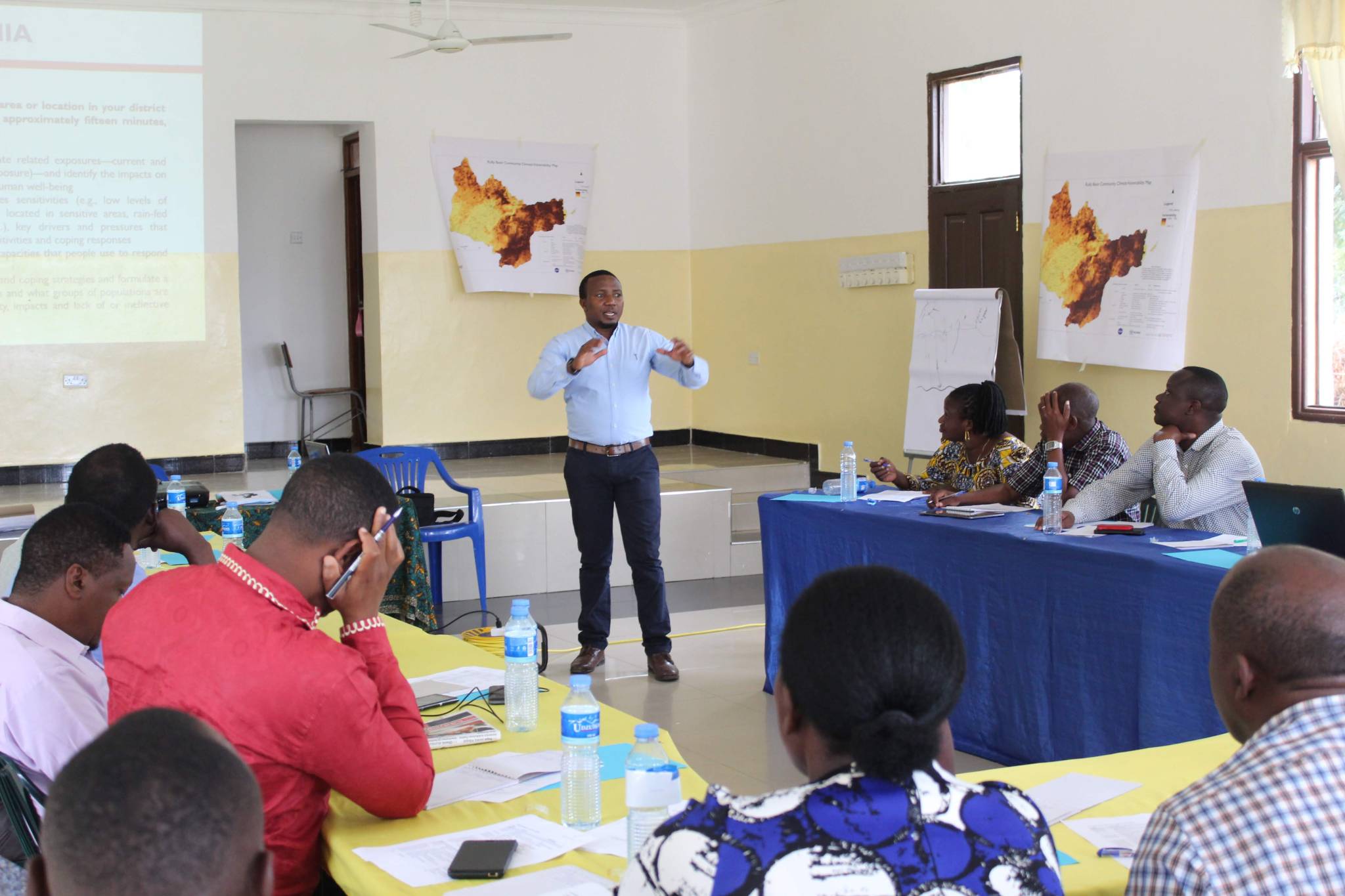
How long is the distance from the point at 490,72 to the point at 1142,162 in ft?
16.3

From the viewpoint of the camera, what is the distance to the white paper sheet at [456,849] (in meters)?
1.97

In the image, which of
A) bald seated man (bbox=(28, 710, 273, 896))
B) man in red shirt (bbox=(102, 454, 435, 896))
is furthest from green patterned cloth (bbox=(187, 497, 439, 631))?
bald seated man (bbox=(28, 710, 273, 896))

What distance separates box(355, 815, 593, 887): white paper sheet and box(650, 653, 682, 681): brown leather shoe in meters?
3.34

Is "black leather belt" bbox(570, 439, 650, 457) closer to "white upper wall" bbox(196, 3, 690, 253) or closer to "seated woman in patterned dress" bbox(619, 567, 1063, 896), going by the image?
"seated woman in patterned dress" bbox(619, 567, 1063, 896)

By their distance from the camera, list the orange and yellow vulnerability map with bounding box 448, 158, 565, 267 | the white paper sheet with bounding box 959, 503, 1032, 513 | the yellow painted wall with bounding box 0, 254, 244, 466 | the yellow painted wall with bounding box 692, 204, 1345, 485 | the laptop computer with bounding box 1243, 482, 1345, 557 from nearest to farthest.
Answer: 1. the laptop computer with bounding box 1243, 482, 1345, 557
2. the white paper sheet with bounding box 959, 503, 1032, 513
3. the yellow painted wall with bounding box 692, 204, 1345, 485
4. the yellow painted wall with bounding box 0, 254, 244, 466
5. the orange and yellow vulnerability map with bounding box 448, 158, 565, 267

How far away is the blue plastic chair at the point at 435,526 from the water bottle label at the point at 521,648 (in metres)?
3.56

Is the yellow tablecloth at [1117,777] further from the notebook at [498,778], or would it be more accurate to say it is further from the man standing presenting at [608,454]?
the man standing presenting at [608,454]

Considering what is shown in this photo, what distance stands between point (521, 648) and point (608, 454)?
2.82m

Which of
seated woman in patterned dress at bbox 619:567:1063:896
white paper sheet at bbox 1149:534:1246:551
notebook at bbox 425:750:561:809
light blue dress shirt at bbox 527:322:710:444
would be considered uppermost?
light blue dress shirt at bbox 527:322:710:444

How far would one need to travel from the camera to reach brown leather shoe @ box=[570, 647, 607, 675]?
18.3ft

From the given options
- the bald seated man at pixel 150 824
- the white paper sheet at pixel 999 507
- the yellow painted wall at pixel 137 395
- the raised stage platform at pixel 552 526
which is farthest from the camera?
the yellow painted wall at pixel 137 395

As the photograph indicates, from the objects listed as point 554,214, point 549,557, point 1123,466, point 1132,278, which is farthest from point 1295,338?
point 554,214

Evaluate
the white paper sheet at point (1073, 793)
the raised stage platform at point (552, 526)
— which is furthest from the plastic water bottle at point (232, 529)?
the white paper sheet at point (1073, 793)

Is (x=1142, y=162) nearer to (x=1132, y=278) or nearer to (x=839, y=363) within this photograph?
(x=1132, y=278)
